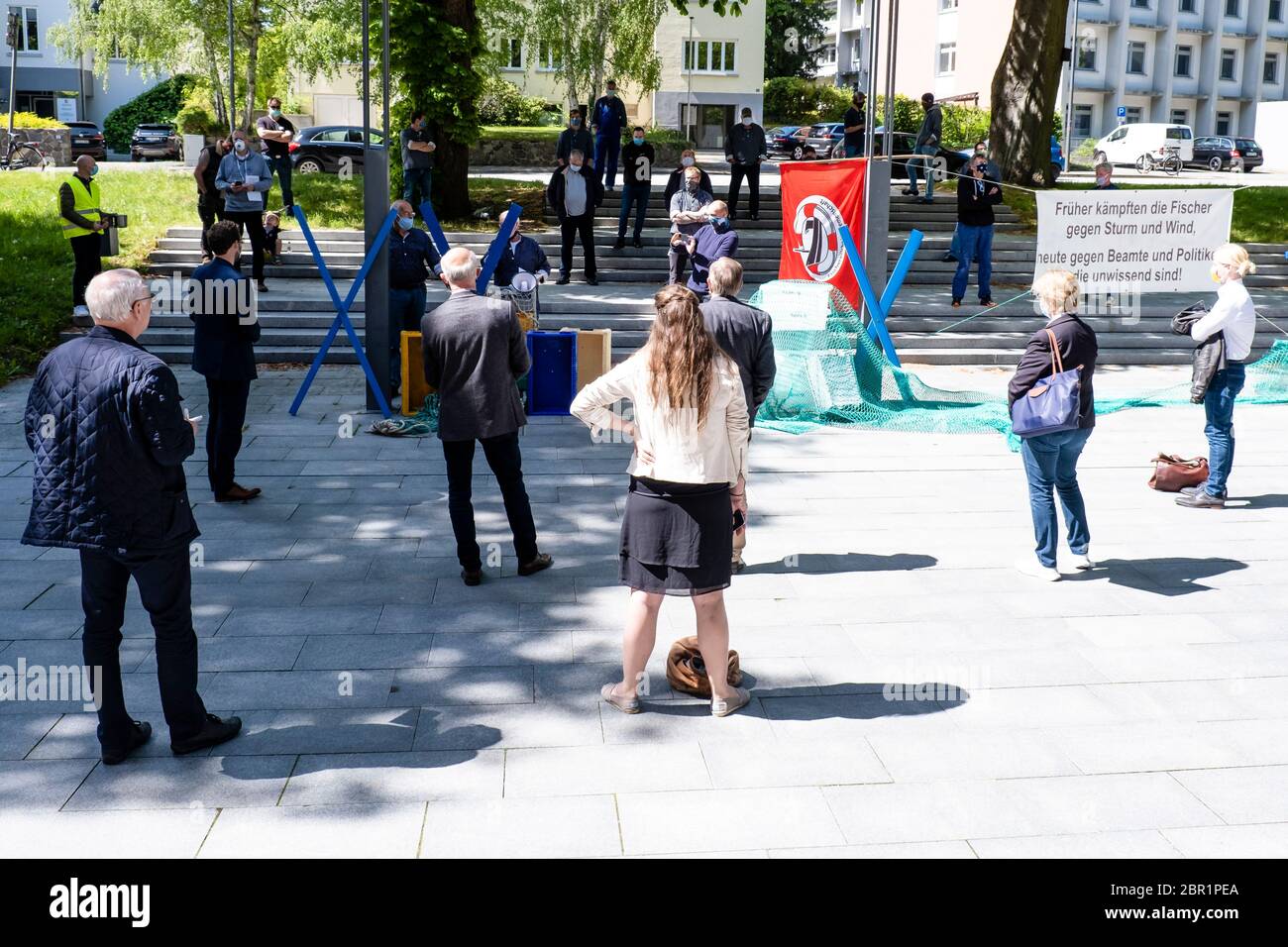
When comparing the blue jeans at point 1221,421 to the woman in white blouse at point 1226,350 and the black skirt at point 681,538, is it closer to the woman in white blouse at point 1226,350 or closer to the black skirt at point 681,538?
the woman in white blouse at point 1226,350

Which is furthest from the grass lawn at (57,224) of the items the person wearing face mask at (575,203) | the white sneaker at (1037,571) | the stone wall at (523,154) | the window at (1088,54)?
the window at (1088,54)

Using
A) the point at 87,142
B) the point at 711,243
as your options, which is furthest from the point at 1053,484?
the point at 87,142

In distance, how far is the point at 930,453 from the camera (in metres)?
10.9

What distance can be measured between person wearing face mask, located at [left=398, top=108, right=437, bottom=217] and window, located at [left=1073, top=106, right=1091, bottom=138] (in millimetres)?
52106

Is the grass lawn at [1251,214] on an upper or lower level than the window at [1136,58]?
lower

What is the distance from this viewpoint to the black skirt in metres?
5.23

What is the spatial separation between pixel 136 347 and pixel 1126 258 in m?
10.0

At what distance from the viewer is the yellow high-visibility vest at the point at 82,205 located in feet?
49.6

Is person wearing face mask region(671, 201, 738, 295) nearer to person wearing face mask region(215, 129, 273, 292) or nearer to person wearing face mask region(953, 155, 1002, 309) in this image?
person wearing face mask region(953, 155, 1002, 309)

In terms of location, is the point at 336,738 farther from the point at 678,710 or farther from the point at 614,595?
the point at 614,595

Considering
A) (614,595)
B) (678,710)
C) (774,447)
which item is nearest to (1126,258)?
(774,447)

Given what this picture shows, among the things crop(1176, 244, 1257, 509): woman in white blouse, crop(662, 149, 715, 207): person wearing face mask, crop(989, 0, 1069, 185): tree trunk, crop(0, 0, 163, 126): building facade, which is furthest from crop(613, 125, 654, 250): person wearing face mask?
crop(0, 0, 163, 126): building facade

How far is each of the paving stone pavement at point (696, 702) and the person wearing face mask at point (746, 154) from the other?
12.4 meters

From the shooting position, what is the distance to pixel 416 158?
761 inches
